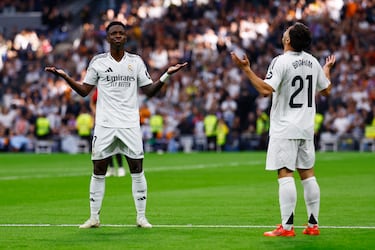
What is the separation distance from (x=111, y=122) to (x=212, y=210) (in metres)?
3.07

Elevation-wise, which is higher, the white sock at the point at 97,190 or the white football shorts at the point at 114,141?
the white football shorts at the point at 114,141

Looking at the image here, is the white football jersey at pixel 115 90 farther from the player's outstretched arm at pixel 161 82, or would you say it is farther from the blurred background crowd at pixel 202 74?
the blurred background crowd at pixel 202 74

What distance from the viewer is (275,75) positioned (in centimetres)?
1235

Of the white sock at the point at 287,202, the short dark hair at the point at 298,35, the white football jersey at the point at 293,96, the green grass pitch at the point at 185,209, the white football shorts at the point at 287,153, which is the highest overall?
the short dark hair at the point at 298,35

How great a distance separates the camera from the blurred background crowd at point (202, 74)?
1663 inches

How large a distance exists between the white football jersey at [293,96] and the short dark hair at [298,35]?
4.9 inches

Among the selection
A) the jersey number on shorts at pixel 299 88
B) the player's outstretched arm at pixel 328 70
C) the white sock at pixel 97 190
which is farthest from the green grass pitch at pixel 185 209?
the player's outstretched arm at pixel 328 70

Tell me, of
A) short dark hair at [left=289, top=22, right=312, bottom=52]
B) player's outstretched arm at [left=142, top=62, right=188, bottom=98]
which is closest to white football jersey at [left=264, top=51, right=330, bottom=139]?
short dark hair at [left=289, top=22, right=312, bottom=52]

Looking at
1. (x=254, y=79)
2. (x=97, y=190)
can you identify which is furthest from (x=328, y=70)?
(x=97, y=190)

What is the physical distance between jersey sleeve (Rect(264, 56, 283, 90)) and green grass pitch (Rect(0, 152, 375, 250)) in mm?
1741

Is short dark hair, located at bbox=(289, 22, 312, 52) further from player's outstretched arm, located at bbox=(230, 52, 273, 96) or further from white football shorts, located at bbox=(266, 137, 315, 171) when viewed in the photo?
white football shorts, located at bbox=(266, 137, 315, 171)

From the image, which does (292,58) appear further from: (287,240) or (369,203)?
(369,203)

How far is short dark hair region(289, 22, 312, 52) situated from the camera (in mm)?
12445

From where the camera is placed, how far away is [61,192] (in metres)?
20.5
